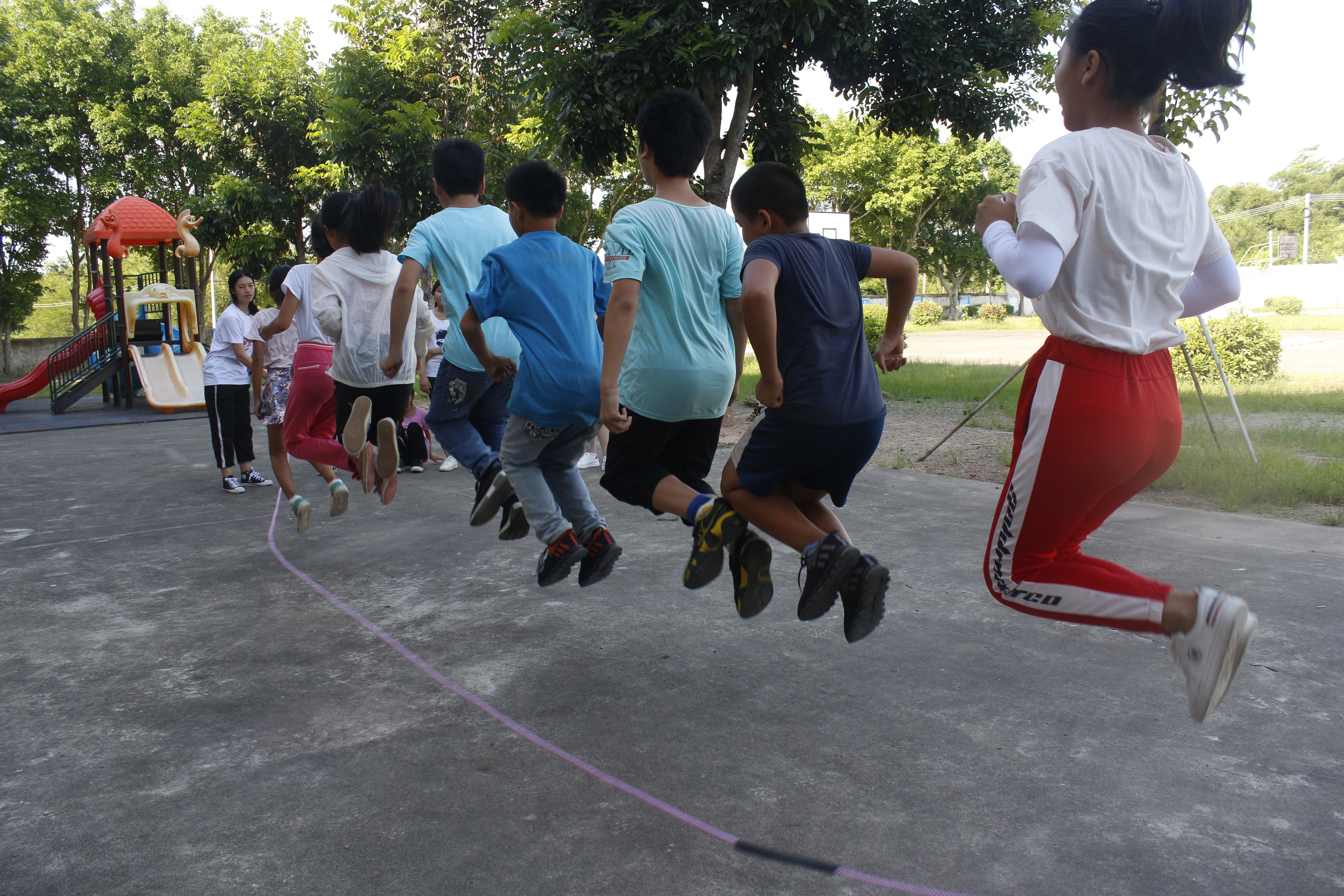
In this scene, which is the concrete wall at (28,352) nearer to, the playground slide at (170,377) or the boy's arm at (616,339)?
the playground slide at (170,377)

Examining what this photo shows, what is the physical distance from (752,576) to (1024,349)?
79.0 feet

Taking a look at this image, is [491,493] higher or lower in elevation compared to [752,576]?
higher

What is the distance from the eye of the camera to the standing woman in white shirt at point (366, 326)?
4.80 metres

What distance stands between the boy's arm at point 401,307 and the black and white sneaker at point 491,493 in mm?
655

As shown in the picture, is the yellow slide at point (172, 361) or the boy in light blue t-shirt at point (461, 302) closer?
the boy in light blue t-shirt at point (461, 302)

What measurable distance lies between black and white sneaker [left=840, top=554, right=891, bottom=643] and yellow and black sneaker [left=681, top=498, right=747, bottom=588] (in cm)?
44

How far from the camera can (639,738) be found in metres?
3.04

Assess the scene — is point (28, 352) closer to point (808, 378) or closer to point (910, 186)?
point (808, 378)

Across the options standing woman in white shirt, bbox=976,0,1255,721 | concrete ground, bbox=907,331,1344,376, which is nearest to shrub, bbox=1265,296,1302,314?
concrete ground, bbox=907,331,1344,376

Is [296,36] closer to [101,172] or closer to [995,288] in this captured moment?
[101,172]

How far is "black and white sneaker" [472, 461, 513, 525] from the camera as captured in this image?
4.30 m

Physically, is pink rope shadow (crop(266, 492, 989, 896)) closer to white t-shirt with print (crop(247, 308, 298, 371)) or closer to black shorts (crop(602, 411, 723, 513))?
black shorts (crop(602, 411, 723, 513))

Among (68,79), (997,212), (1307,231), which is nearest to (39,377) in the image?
(68,79)

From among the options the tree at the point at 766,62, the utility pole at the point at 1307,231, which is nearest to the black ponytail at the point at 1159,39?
the tree at the point at 766,62
